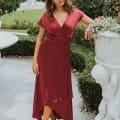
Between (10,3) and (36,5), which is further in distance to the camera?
(36,5)

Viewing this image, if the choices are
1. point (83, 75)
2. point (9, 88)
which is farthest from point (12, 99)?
point (83, 75)

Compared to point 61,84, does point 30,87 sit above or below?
below

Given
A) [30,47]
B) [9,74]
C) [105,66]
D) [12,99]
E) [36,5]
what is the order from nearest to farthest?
[105,66] < [12,99] < [9,74] < [30,47] < [36,5]

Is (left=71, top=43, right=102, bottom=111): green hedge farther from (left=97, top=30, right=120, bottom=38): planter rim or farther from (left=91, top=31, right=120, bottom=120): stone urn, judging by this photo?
(left=97, top=30, right=120, bottom=38): planter rim

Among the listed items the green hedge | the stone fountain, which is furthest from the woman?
the stone fountain

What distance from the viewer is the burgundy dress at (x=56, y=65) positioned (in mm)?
4148

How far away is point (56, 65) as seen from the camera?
4.24 meters

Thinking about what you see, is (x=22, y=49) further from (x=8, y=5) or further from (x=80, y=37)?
(x=8, y=5)

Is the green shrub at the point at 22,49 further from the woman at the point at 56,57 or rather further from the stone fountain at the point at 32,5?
the stone fountain at the point at 32,5

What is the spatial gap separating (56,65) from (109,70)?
525mm

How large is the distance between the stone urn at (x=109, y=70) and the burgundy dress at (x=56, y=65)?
12.5 inches

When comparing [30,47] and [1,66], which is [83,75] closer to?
[1,66]

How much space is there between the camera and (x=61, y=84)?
14.1ft

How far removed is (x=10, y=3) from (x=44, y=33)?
11981 mm
